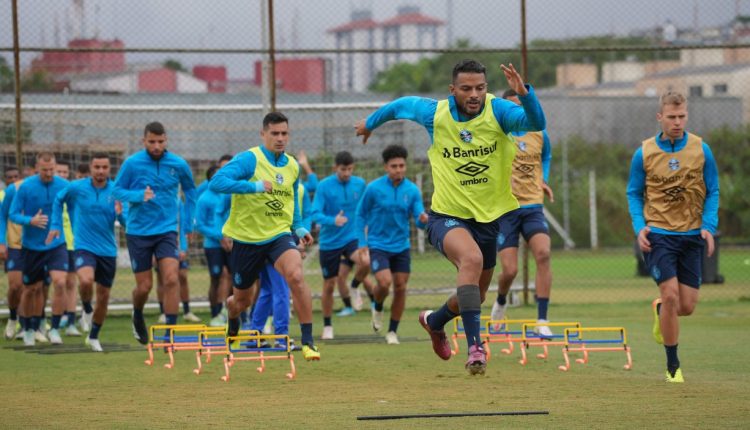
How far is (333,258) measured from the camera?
17297 mm

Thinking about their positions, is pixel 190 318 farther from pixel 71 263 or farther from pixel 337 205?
pixel 337 205

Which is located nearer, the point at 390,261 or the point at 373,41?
the point at 390,261

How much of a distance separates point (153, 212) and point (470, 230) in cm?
523

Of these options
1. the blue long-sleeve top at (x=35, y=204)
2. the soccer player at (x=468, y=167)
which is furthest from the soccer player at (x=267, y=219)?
the blue long-sleeve top at (x=35, y=204)

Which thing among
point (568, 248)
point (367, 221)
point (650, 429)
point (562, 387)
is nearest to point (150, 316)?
point (367, 221)

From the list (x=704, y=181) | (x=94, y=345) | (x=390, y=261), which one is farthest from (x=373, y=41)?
(x=704, y=181)

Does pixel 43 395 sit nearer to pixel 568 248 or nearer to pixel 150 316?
pixel 150 316

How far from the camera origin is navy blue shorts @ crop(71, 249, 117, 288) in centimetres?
1444

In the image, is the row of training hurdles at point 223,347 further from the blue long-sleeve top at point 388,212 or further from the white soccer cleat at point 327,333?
the blue long-sleeve top at point 388,212

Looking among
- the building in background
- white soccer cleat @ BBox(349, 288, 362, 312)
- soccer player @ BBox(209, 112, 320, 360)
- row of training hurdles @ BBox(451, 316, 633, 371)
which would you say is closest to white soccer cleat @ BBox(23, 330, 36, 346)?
soccer player @ BBox(209, 112, 320, 360)

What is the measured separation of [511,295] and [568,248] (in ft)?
62.4

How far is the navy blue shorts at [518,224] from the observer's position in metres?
13.7

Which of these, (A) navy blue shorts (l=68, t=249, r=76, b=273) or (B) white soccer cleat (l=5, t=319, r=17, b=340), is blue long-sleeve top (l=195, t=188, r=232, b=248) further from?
(B) white soccer cleat (l=5, t=319, r=17, b=340)

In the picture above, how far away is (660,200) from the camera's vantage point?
10750 millimetres
